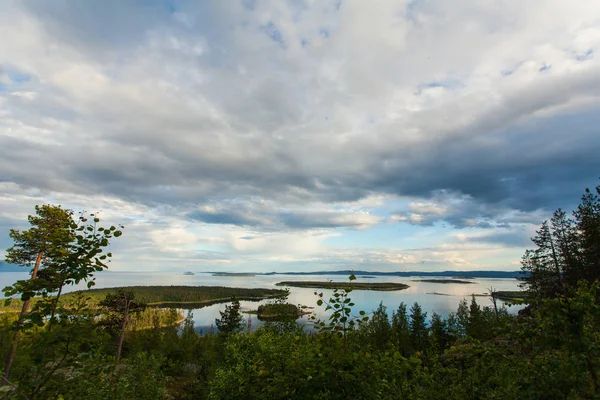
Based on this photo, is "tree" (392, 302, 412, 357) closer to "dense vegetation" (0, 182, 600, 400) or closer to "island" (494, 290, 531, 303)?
"island" (494, 290, 531, 303)

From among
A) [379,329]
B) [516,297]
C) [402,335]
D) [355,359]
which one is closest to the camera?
[355,359]

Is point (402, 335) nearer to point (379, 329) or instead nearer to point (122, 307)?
point (379, 329)

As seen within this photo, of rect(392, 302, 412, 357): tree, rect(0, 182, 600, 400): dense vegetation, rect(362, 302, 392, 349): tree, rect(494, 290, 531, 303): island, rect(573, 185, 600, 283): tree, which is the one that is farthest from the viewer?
rect(392, 302, 412, 357): tree

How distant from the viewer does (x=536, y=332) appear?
424cm

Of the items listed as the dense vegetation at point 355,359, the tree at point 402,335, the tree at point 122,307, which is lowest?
the tree at point 402,335

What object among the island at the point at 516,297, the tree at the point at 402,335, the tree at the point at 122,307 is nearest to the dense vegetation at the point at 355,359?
the island at the point at 516,297

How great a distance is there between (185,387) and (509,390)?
36459mm

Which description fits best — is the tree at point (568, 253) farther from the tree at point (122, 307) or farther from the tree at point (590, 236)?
the tree at point (122, 307)

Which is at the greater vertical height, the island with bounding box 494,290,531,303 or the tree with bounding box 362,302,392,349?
the island with bounding box 494,290,531,303

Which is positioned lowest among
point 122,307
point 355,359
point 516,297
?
point 122,307

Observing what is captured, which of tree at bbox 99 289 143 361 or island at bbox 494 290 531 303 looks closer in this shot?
island at bbox 494 290 531 303

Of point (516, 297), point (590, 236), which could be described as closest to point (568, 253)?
point (590, 236)

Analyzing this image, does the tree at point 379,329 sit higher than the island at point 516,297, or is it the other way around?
the island at point 516,297

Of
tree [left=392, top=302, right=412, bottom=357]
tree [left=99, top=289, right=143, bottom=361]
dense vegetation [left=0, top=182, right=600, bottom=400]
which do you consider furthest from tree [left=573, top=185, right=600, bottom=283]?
tree [left=99, top=289, right=143, bottom=361]
